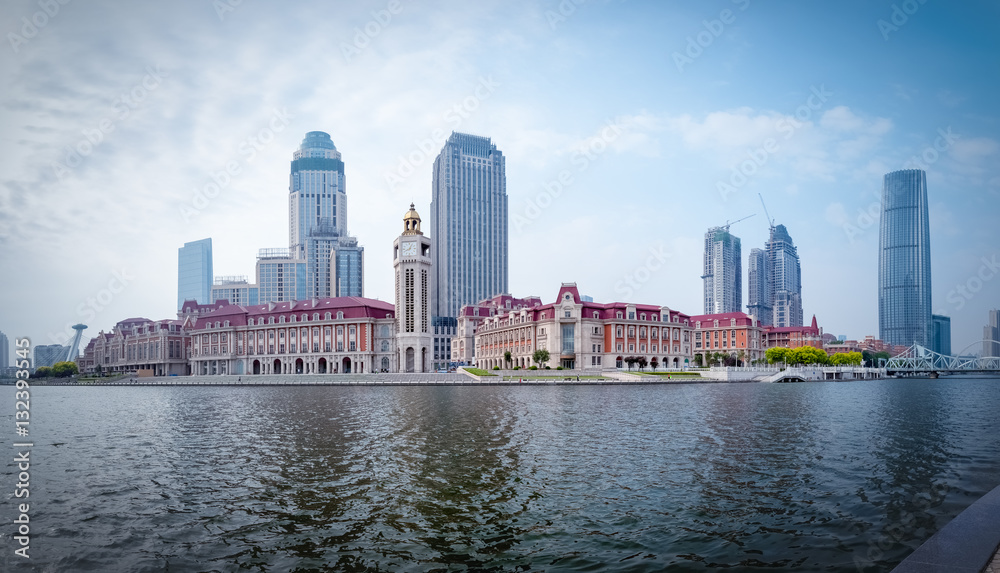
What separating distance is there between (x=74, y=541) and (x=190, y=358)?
178 metres

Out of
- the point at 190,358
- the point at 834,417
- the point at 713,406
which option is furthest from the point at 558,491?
the point at 190,358

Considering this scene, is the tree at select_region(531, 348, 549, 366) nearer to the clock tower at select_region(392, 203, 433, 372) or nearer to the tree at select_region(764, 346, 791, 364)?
the clock tower at select_region(392, 203, 433, 372)

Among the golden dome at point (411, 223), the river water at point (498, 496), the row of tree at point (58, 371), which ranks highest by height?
the golden dome at point (411, 223)

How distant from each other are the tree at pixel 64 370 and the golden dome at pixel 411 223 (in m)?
108

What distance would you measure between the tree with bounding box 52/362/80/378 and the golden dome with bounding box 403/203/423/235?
355 ft

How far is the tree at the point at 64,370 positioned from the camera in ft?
572

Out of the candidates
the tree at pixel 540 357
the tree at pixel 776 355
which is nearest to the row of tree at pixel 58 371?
the tree at pixel 540 357

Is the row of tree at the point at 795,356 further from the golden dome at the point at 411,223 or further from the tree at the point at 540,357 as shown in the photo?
the golden dome at the point at 411,223

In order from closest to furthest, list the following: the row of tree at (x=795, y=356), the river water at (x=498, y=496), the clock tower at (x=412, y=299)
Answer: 1. the river water at (x=498, y=496)
2. the clock tower at (x=412, y=299)
3. the row of tree at (x=795, y=356)

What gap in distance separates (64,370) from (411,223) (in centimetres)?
11069

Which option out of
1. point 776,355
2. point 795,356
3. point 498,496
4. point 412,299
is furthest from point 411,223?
point 498,496

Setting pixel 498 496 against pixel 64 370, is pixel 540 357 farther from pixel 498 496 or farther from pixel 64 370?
pixel 64 370

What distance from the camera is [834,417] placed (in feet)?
152

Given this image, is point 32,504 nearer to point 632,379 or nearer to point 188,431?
point 188,431
